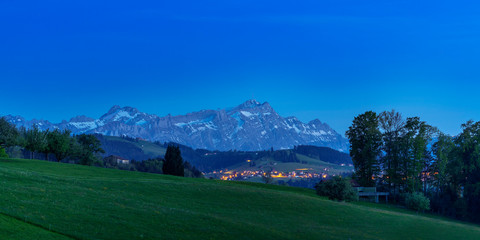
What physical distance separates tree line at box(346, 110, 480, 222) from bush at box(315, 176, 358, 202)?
23.4 m

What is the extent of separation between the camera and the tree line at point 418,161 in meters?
80.9

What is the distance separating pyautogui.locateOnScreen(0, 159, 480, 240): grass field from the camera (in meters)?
24.0

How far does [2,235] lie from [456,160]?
8415 centimetres

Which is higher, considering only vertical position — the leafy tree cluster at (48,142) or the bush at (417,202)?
the leafy tree cluster at (48,142)

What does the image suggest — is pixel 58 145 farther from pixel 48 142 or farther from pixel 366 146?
pixel 366 146

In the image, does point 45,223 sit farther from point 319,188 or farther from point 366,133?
point 366,133

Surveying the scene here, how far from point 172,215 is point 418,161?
221ft

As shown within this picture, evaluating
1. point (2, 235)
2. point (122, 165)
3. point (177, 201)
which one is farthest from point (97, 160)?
point (2, 235)

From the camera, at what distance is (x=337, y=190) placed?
61.3 metres

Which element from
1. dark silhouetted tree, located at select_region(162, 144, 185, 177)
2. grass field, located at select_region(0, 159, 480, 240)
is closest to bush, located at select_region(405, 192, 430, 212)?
grass field, located at select_region(0, 159, 480, 240)

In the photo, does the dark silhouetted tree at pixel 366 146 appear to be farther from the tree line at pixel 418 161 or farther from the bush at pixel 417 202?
the bush at pixel 417 202

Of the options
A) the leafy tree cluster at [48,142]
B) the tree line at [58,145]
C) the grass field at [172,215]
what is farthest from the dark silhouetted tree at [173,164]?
the grass field at [172,215]

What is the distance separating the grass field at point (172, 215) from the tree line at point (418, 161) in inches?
1468

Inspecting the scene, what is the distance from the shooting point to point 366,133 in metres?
89.1
